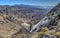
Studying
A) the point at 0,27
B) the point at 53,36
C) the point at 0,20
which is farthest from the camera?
the point at 0,20

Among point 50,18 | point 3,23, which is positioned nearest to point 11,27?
point 3,23

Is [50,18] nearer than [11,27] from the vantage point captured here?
Yes

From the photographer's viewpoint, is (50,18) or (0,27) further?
(0,27)

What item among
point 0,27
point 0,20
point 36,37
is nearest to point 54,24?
point 36,37

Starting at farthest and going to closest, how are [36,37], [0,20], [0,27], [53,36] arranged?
[0,20], [0,27], [36,37], [53,36]

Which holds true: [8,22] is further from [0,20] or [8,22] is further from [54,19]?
[54,19]

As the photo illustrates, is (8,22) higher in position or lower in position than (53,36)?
lower

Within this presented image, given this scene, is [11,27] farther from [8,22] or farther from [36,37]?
[36,37]

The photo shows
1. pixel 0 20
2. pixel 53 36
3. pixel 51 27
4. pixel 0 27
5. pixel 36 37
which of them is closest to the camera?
pixel 53 36

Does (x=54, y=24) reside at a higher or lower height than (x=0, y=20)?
higher
